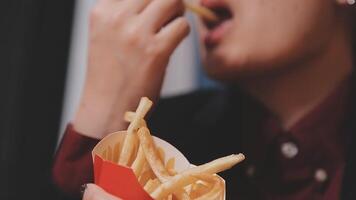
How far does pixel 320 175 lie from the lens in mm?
855

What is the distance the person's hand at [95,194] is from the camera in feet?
1.61

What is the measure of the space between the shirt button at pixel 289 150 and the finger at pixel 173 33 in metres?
0.28

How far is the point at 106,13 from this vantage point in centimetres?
77

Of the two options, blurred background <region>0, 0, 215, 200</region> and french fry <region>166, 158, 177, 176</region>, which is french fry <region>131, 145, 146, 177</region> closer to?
french fry <region>166, 158, 177, 176</region>

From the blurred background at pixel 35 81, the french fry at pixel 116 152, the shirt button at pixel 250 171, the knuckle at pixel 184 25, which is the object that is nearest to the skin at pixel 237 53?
the knuckle at pixel 184 25

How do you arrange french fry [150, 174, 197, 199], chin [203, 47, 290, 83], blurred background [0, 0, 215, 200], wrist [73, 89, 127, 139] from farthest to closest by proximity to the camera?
1. blurred background [0, 0, 215, 200]
2. chin [203, 47, 290, 83]
3. wrist [73, 89, 127, 139]
4. french fry [150, 174, 197, 199]

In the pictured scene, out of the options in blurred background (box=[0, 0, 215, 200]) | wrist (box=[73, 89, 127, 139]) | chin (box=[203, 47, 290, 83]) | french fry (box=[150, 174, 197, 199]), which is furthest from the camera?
blurred background (box=[0, 0, 215, 200])

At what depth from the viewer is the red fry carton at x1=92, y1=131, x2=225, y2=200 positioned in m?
0.49

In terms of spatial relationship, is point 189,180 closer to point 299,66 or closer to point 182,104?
point 299,66

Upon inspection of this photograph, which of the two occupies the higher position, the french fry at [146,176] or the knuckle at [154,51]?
the knuckle at [154,51]

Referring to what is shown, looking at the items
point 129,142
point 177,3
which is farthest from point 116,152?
point 177,3

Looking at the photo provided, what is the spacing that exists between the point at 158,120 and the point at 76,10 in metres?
0.52

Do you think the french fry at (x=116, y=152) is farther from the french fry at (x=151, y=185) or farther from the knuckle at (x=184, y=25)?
the knuckle at (x=184, y=25)

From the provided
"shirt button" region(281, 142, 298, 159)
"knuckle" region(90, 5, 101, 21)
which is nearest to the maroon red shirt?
"shirt button" region(281, 142, 298, 159)
